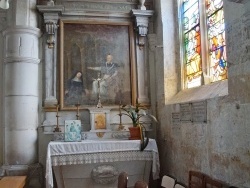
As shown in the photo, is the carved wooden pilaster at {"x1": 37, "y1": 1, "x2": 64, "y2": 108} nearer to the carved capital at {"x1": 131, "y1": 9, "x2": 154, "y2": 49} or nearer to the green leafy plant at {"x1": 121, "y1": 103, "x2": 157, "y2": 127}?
the green leafy plant at {"x1": 121, "y1": 103, "x2": 157, "y2": 127}

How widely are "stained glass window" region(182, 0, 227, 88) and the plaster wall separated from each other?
0.27m

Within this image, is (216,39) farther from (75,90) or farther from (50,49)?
(50,49)

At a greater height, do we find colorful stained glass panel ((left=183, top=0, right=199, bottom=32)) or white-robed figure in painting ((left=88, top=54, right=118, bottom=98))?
colorful stained glass panel ((left=183, top=0, right=199, bottom=32))

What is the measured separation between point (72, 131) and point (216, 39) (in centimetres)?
253

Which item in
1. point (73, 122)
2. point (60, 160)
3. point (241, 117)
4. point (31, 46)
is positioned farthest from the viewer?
point (31, 46)

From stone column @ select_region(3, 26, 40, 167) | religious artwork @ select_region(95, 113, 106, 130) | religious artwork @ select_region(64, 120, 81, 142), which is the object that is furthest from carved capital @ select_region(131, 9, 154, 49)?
religious artwork @ select_region(64, 120, 81, 142)

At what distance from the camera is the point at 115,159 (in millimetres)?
4840

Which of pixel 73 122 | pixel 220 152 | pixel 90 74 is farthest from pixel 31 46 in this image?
pixel 220 152

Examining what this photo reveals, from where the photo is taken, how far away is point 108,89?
574 cm

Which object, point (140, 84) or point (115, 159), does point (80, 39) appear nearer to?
point (140, 84)

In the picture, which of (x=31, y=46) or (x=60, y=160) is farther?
(x=31, y=46)

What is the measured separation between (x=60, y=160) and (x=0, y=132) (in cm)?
143

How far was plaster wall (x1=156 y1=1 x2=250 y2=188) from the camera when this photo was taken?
316 centimetres

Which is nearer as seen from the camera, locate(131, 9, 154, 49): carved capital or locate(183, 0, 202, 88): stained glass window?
locate(183, 0, 202, 88): stained glass window
